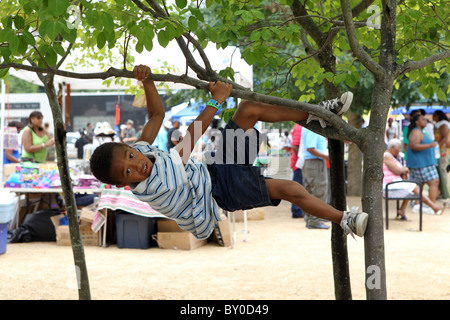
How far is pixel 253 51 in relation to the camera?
340 centimetres

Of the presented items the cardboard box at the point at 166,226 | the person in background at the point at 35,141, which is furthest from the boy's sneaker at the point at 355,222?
the person in background at the point at 35,141

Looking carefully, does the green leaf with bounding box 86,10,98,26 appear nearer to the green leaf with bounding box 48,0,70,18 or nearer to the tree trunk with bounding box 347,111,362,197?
the green leaf with bounding box 48,0,70,18

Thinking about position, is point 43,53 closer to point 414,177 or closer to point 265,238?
point 265,238

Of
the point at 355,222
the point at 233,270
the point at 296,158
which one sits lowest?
the point at 233,270

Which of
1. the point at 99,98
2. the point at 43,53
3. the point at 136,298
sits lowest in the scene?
the point at 136,298

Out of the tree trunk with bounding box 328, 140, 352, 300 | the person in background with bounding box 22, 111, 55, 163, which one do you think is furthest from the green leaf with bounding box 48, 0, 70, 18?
the person in background with bounding box 22, 111, 55, 163

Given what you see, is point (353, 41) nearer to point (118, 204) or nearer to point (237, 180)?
point (237, 180)

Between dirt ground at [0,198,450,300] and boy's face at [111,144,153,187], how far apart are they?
305 centimetres

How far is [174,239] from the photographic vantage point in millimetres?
8484

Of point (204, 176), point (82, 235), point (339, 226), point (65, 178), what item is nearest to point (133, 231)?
point (82, 235)

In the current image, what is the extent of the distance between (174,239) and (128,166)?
18.3 feet

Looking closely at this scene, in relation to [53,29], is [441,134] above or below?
above

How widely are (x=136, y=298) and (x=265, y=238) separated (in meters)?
3.86
